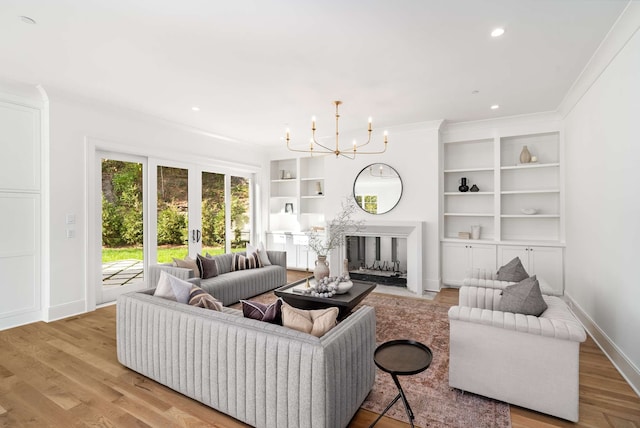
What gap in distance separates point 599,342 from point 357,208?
12.2ft

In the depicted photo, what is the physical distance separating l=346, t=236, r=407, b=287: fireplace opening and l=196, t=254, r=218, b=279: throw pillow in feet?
8.32

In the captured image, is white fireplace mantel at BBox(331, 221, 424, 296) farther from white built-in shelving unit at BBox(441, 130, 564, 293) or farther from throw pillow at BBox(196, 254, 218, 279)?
throw pillow at BBox(196, 254, 218, 279)

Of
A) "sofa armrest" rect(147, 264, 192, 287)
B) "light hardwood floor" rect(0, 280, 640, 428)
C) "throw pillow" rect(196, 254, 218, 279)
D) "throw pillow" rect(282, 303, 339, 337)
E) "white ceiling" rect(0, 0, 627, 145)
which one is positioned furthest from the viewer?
"throw pillow" rect(196, 254, 218, 279)

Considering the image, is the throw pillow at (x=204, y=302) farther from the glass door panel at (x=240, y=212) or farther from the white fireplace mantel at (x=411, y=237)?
the glass door panel at (x=240, y=212)

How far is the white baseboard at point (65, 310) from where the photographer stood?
387 centimetres

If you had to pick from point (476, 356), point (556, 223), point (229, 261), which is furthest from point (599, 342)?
point (229, 261)

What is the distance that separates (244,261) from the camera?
510cm

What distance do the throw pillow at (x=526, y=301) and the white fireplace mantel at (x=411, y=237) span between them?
2.69 m

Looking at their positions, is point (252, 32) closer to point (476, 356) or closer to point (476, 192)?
point (476, 356)

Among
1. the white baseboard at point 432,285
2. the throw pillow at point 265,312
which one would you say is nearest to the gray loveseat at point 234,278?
the throw pillow at point 265,312

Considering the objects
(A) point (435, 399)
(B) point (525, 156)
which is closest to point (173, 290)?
(A) point (435, 399)

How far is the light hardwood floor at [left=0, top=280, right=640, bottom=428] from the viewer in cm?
208

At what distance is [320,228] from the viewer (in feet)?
22.4

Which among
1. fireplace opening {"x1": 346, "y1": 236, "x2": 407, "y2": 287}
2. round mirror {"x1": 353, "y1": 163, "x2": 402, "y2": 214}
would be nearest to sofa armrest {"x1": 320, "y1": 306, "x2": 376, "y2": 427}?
fireplace opening {"x1": 346, "y1": 236, "x2": 407, "y2": 287}
